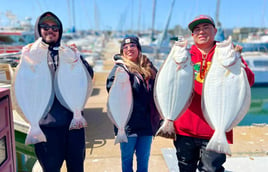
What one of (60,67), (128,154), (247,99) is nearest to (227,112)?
(247,99)

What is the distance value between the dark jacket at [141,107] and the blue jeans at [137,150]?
0.09m

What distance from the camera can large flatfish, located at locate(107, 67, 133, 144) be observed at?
2.15 metres

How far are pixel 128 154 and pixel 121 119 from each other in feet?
1.58

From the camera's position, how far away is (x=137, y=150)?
2.47 m

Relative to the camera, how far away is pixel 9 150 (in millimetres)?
2363

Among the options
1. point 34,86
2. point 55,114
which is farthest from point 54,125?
point 34,86

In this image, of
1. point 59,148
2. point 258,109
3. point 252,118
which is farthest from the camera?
point 258,109

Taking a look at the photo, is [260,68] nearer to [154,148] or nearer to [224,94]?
[154,148]

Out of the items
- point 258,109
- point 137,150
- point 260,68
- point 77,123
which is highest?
point 77,123

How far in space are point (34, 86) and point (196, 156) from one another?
170 centimetres

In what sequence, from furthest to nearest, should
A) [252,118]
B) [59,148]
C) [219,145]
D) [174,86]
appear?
Answer: [252,118] < [59,148] < [174,86] < [219,145]

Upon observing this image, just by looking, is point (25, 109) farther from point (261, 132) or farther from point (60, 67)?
point (261, 132)

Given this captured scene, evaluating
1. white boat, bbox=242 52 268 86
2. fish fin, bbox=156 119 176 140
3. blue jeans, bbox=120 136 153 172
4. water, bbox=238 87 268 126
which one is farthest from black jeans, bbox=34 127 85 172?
white boat, bbox=242 52 268 86

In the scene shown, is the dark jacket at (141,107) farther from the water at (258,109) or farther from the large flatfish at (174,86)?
the water at (258,109)
